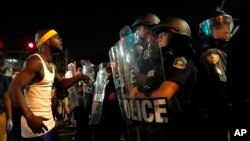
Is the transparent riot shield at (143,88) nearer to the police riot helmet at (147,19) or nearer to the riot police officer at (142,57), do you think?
the riot police officer at (142,57)

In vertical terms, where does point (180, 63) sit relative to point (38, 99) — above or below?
above

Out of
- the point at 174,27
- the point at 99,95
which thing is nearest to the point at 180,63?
the point at 174,27

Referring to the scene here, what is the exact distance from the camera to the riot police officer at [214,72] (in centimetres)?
305

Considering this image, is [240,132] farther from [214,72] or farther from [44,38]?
[44,38]

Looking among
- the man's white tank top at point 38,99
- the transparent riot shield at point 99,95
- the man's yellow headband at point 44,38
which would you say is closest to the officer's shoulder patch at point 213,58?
the man's white tank top at point 38,99

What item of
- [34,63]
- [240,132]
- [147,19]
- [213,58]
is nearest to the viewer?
[240,132]

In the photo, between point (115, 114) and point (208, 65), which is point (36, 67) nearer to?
point (208, 65)

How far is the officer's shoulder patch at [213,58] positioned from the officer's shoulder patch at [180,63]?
26cm

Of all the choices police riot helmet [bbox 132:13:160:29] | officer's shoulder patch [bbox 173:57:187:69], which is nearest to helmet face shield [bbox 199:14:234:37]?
officer's shoulder patch [bbox 173:57:187:69]

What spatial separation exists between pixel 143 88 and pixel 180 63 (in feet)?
1.62

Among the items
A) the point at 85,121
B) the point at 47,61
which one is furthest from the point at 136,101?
the point at 85,121

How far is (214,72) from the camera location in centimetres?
345

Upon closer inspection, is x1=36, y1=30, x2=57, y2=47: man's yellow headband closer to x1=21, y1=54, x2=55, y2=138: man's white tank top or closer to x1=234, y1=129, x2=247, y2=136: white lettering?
x1=21, y1=54, x2=55, y2=138: man's white tank top

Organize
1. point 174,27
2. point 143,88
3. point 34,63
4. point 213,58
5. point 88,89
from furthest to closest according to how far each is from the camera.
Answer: point 88,89, point 34,63, point 174,27, point 213,58, point 143,88
